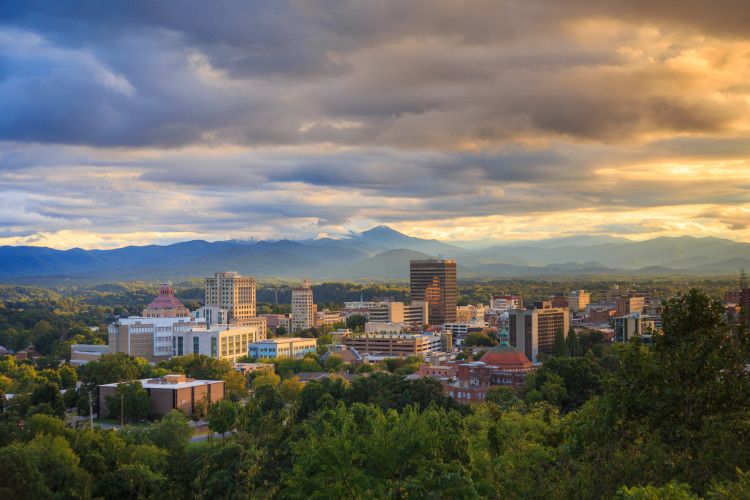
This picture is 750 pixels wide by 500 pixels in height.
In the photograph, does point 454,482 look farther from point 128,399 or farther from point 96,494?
point 128,399

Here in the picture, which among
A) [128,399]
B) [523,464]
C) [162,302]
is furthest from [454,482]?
[162,302]

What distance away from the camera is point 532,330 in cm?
10181

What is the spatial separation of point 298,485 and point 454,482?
28.8ft

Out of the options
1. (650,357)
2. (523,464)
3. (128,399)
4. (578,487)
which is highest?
(650,357)

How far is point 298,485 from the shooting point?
25922mm

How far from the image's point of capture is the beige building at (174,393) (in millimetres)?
66438

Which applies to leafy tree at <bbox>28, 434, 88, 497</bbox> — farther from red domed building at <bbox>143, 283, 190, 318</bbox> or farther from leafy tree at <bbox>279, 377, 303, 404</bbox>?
red domed building at <bbox>143, 283, 190, 318</bbox>

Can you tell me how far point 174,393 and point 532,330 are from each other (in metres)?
55.2

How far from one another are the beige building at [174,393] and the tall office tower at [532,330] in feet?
157

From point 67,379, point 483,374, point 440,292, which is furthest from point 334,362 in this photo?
point 440,292

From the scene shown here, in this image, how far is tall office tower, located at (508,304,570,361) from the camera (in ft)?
334

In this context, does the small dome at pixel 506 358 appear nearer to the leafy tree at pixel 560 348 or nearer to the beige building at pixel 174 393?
the leafy tree at pixel 560 348

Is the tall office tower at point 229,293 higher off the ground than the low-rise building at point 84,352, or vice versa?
the tall office tower at point 229,293

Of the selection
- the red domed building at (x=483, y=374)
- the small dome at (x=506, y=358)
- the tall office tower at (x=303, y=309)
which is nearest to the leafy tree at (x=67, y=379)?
the red domed building at (x=483, y=374)
